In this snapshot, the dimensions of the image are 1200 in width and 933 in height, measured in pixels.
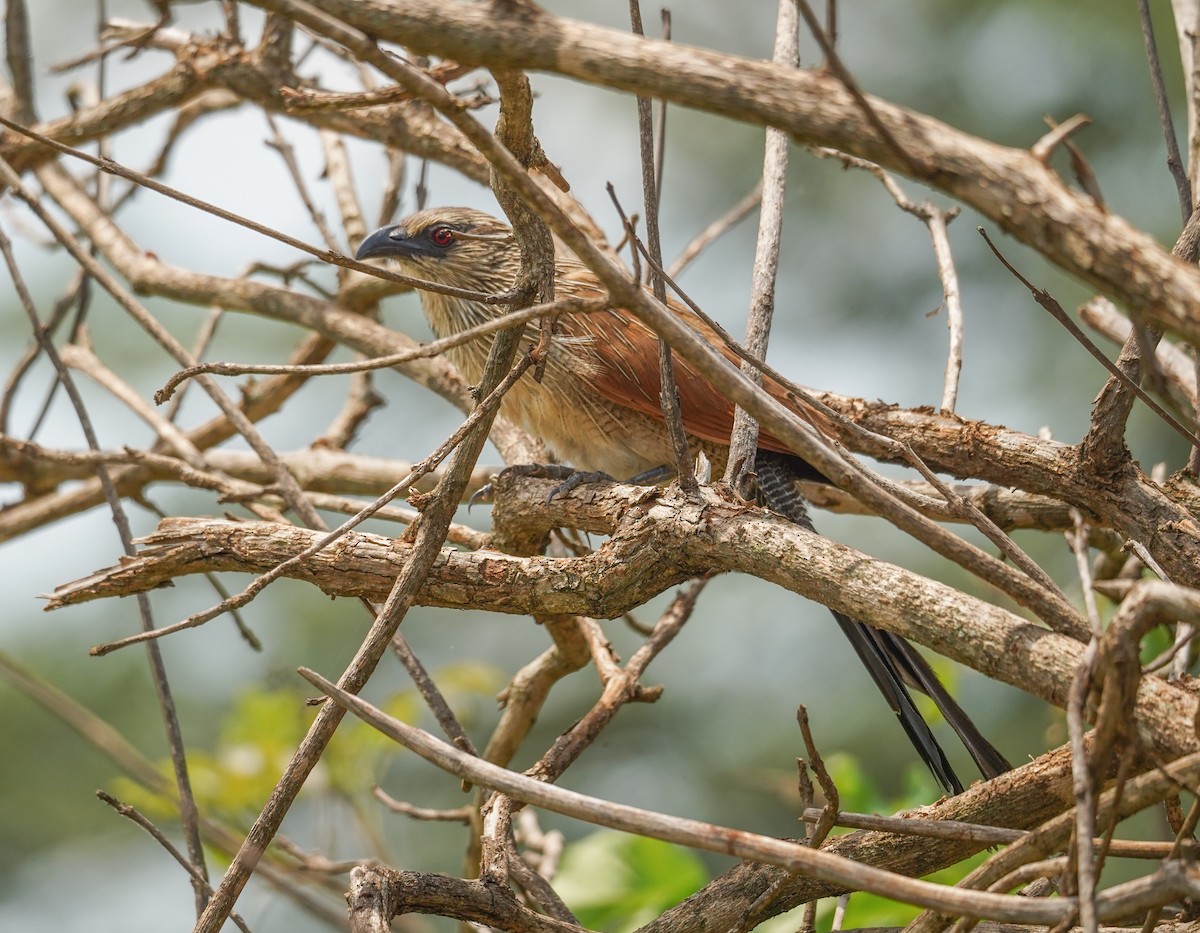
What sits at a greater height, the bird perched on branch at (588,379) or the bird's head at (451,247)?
the bird's head at (451,247)

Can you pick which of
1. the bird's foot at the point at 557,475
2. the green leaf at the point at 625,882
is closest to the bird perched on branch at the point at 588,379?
the bird's foot at the point at 557,475

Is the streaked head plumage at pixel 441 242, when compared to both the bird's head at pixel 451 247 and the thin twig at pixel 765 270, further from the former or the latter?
the thin twig at pixel 765 270

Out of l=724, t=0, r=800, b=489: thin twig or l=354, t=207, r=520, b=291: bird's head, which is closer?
l=724, t=0, r=800, b=489: thin twig

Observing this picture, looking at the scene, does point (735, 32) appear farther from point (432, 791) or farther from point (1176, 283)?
point (1176, 283)

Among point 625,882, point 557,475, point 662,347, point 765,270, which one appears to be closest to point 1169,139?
point 765,270

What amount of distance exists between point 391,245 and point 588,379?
755 mm

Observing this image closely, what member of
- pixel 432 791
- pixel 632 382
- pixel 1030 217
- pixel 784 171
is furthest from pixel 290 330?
pixel 1030 217

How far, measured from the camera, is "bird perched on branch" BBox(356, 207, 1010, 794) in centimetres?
301

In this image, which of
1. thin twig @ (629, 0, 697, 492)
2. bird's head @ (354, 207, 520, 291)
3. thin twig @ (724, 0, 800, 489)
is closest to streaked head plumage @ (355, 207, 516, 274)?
bird's head @ (354, 207, 520, 291)

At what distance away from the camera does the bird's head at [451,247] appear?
11.0ft

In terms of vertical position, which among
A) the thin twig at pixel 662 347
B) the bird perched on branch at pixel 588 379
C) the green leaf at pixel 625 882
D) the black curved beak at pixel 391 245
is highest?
the black curved beak at pixel 391 245

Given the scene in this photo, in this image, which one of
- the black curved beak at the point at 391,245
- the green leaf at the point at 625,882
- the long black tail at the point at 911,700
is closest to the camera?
the long black tail at the point at 911,700

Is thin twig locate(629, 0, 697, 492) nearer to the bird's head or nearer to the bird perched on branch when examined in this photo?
the bird perched on branch

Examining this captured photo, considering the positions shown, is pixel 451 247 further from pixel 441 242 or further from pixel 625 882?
pixel 625 882
